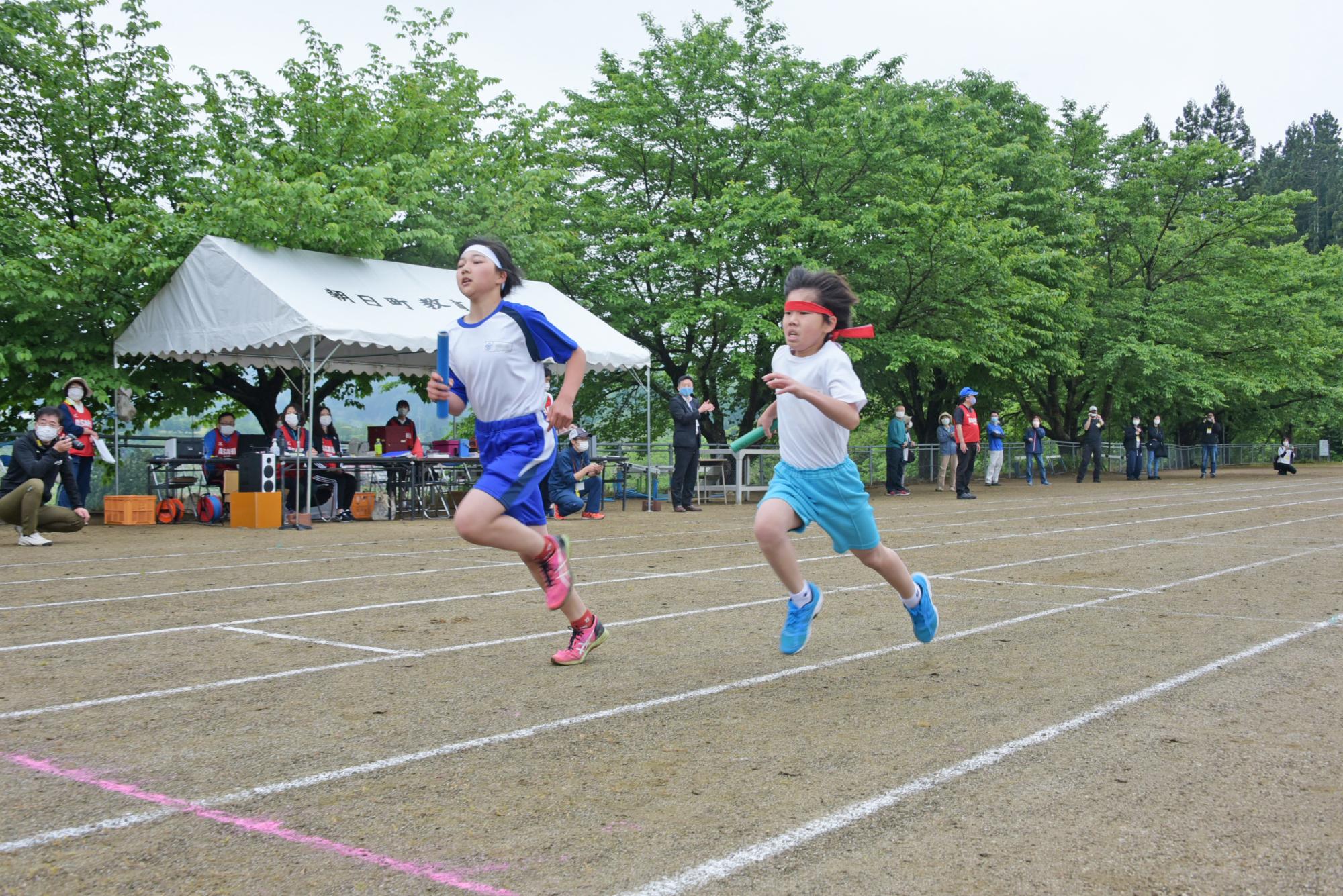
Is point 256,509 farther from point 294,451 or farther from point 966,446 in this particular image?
point 966,446

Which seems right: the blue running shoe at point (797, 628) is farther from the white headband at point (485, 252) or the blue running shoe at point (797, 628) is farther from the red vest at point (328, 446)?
the red vest at point (328, 446)

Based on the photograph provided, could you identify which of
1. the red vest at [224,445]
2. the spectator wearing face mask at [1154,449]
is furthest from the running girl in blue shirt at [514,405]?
the spectator wearing face mask at [1154,449]

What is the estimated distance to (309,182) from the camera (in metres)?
17.5

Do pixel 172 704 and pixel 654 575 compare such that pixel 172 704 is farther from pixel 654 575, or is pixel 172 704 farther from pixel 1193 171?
pixel 1193 171

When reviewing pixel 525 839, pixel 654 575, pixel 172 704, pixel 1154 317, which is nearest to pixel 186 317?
pixel 654 575

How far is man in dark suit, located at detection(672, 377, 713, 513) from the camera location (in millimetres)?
19219

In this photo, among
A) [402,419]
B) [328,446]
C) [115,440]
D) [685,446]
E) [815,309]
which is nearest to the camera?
[815,309]

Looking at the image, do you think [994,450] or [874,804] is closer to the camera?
[874,804]

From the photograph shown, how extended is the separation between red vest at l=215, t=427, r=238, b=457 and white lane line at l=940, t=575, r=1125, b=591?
42.0 feet

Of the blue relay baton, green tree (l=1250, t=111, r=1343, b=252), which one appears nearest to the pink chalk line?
the blue relay baton

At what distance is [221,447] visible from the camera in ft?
60.0

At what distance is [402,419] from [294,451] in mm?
3524

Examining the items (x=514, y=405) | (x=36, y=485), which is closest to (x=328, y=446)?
(x=36, y=485)

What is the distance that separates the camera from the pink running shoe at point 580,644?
5660 millimetres
